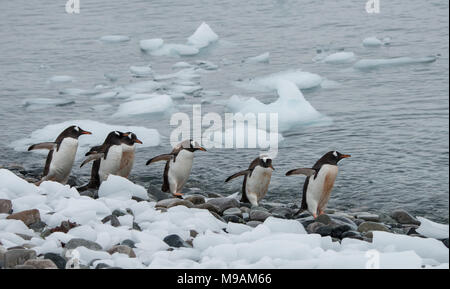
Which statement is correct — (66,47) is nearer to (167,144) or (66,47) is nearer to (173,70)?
A: (173,70)

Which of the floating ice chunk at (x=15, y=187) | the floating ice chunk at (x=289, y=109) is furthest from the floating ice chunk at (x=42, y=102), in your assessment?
the floating ice chunk at (x=15, y=187)

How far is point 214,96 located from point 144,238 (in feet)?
26.5

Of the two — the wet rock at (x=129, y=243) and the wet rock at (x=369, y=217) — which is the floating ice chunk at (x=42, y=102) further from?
the wet rock at (x=129, y=243)

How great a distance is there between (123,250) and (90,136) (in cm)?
574

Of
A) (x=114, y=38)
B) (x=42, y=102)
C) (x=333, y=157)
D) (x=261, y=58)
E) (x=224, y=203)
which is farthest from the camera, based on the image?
(x=114, y=38)

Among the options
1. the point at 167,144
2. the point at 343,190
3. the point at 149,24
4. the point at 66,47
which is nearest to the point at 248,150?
the point at 167,144

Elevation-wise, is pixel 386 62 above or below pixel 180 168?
above

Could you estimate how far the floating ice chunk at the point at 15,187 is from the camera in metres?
5.41

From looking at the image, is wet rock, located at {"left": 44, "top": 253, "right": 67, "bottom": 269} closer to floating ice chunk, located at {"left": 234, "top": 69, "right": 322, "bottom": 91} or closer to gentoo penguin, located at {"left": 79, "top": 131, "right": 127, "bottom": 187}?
gentoo penguin, located at {"left": 79, "top": 131, "right": 127, "bottom": 187}

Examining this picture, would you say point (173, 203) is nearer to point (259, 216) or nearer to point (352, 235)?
point (259, 216)

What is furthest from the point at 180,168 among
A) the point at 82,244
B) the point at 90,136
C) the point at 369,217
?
the point at 90,136

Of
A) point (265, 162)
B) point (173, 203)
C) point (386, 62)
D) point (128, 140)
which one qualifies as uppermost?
point (386, 62)

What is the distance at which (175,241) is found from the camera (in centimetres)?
444

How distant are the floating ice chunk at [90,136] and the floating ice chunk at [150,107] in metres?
1.21
